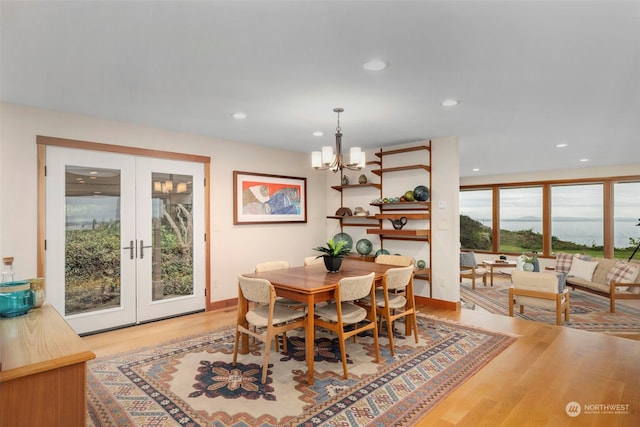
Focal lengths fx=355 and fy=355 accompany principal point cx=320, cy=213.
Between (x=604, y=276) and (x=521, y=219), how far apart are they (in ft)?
10.8

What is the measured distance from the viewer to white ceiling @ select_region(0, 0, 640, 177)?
1.95 metres

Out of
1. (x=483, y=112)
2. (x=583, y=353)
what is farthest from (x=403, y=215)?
(x=583, y=353)

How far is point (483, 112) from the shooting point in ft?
12.5

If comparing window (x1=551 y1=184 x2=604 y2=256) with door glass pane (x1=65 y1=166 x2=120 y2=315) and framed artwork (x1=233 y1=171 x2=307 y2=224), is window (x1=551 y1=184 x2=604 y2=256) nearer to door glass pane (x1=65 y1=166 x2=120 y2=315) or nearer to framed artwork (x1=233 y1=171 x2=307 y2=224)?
framed artwork (x1=233 y1=171 x2=307 y2=224)

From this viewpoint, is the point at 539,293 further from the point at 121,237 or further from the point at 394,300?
the point at 121,237

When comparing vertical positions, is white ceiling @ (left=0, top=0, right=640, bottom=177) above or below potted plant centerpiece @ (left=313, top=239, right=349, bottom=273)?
above

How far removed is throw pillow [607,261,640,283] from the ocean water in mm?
2597

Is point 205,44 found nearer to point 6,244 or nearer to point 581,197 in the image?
point 6,244

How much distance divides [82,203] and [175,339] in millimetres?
1809

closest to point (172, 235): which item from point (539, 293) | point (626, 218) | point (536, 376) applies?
point (536, 376)

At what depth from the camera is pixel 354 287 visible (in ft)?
9.75

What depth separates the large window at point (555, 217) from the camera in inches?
301

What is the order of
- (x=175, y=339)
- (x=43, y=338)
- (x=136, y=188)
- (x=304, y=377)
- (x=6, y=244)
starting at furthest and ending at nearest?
1. (x=136, y=188)
2. (x=175, y=339)
3. (x=6, y=244)
4. (x=304, y=377)
5. (x=43, y=338)

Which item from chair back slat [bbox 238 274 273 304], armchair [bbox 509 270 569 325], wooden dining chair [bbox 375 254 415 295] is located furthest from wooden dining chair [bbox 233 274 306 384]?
armchair [bbox 509 270 569 325]
